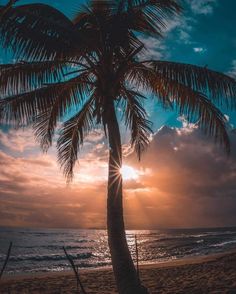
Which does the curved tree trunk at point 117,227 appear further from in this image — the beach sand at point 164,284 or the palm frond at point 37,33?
the beach sand at point 164,284

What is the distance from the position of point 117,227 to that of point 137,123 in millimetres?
3566

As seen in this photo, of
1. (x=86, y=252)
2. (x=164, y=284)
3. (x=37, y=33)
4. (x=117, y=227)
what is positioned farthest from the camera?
(x=86, y=252)

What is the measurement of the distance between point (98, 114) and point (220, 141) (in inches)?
102

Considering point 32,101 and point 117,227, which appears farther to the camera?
point 32,101

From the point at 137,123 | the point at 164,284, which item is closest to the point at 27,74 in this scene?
the point at 137,123

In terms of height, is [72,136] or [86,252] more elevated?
[72,136]

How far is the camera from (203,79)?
263 inches

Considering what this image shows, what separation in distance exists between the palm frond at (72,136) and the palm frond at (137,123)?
969 millimetres

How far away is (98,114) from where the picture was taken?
22.5 feet

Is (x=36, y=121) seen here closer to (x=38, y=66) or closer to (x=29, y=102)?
(x=29, y=102)

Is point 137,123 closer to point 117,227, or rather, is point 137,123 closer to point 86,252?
point 117,227

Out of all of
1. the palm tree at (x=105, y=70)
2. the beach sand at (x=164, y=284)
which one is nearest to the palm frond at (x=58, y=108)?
the palm tree at (x=105, y=70)

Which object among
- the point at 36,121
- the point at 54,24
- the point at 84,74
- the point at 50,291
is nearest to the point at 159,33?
the point at 84,74

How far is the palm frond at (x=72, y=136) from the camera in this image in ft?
28.0
